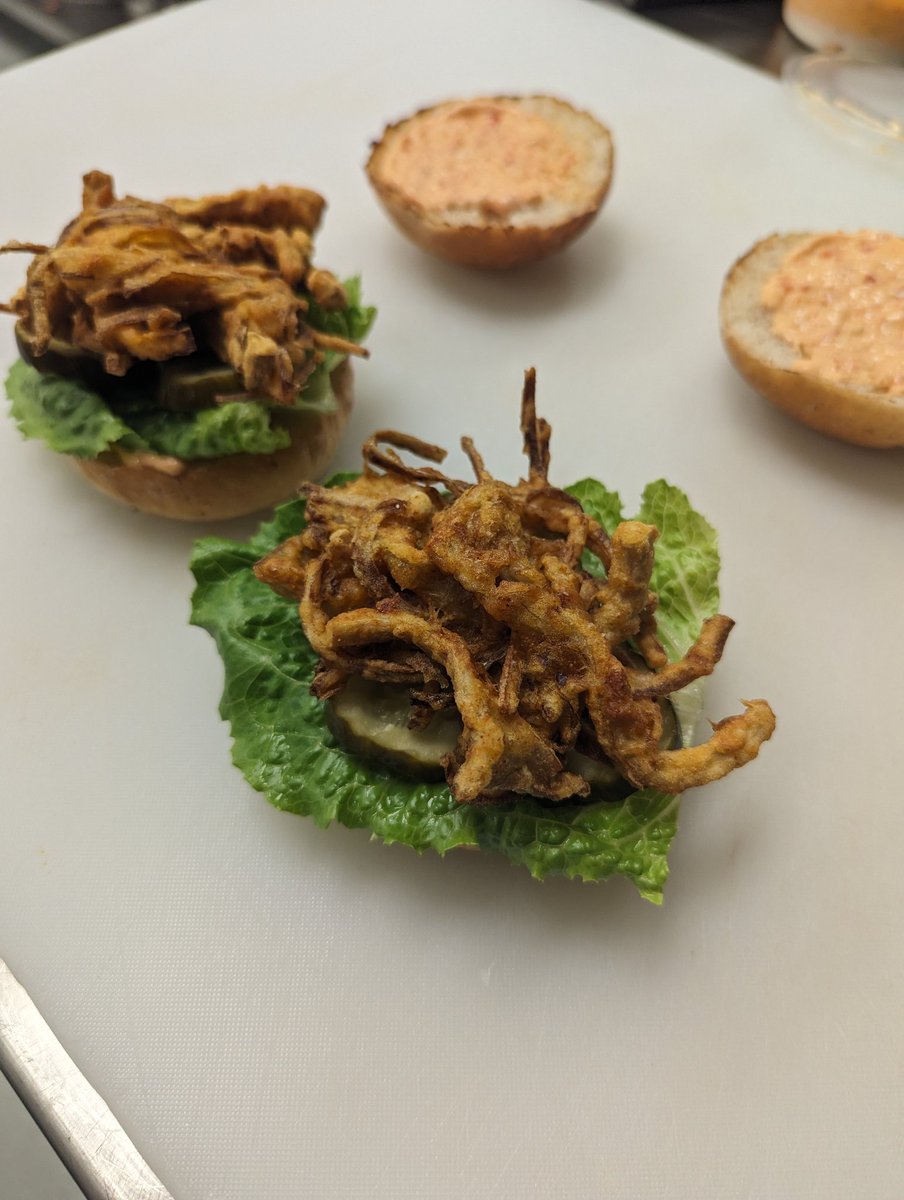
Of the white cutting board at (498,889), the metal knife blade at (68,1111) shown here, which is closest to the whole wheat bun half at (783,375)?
the white cutting board at (498,889)

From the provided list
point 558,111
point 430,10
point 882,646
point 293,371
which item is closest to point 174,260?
point 293,371

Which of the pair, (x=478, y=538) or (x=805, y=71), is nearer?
(x=478, y=538)

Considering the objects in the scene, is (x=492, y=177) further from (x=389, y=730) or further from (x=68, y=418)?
(x=389, y=730)

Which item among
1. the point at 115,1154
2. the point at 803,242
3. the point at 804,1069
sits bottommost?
the point at 115,1154

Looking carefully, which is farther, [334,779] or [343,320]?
[343,320]

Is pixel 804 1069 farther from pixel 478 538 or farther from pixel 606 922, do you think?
pixel 478 538

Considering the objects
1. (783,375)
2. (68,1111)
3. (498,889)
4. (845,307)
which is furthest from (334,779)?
(845,307)
